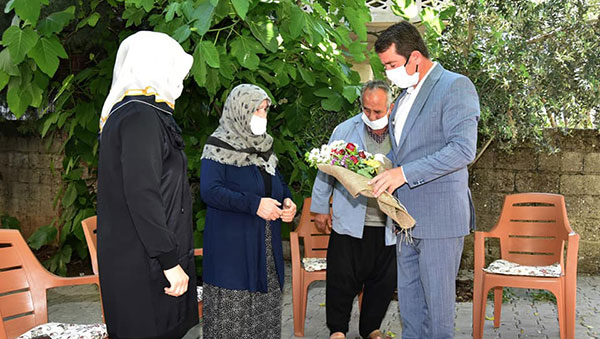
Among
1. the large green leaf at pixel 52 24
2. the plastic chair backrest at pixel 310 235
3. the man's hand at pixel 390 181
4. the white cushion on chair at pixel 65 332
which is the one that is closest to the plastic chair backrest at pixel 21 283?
the white cushion on chair at pixel 65 332

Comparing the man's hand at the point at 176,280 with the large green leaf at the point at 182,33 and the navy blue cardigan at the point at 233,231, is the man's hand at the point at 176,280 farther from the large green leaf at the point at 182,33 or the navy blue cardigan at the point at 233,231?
the large green leaf at the point at 182,33

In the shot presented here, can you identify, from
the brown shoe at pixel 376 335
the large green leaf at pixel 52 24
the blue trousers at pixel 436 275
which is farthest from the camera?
the brown shoe at pixel 376 335

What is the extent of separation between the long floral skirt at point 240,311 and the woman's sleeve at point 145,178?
126cm

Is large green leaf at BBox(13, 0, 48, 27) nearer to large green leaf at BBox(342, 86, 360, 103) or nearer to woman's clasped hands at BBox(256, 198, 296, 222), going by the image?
woman's clasped hands at BBox(256, 198, 296, 222)

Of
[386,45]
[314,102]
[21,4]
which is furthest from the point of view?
[314,102]

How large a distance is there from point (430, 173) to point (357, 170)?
1.44ft

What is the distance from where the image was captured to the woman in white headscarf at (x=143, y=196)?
2334 mm

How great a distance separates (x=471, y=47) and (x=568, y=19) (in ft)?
2.82

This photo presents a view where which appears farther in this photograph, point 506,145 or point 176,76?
point 506,145

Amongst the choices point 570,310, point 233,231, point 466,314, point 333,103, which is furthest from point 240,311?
point 466,314

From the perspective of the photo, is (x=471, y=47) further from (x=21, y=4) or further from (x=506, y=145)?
(x=21, y=4)

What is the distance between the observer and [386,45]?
3.10 meters

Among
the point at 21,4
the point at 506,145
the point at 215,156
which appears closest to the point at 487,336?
the point at 506,145

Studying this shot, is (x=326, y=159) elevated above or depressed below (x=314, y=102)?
below
